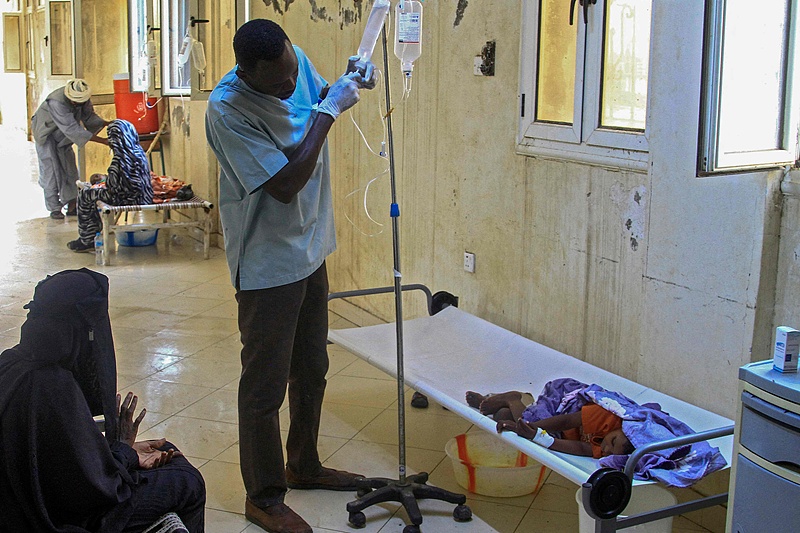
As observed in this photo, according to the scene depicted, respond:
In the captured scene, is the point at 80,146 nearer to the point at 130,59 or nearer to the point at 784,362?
the point at 130,59

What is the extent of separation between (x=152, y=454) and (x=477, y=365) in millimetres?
1607

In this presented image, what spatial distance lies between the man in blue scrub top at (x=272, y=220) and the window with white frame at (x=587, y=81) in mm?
1186

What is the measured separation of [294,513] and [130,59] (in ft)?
21.5

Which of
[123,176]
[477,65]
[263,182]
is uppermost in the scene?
[477,65]

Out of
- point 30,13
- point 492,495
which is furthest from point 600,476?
point 30,13

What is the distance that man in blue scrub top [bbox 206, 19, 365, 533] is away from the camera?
2.87 metres

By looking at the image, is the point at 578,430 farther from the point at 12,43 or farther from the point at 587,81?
the point at 12,43

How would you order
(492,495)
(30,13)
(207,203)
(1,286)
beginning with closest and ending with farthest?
(492,495), (1,286), (207,203), (30,13)

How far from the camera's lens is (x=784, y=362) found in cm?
217

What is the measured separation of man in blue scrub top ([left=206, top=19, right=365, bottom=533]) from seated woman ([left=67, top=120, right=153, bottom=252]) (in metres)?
4.61

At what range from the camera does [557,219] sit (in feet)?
13.2

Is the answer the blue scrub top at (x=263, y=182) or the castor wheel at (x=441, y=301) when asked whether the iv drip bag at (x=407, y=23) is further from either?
the castor wheel at (x=441, y=301)

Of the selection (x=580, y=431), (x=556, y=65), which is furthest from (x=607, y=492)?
(x=556, y=65)

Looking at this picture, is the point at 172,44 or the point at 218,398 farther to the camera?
the point at 172,44
